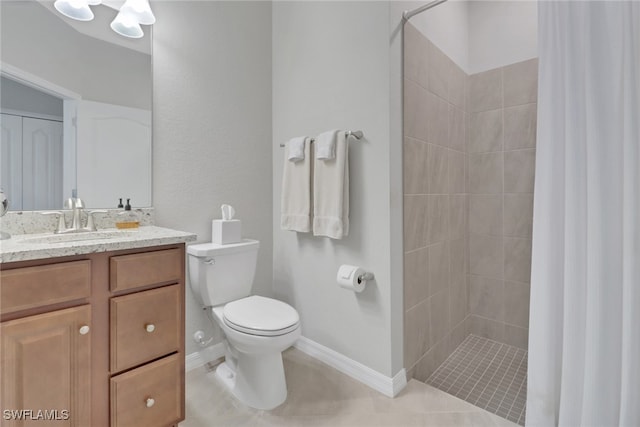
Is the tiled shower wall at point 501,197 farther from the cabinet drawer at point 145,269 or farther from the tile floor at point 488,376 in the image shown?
the cabinet drawer at point 145,269

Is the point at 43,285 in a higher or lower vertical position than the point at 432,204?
lower

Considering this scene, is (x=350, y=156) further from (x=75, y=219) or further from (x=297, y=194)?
(x=75, y=219)

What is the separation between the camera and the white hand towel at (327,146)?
1.89 meters

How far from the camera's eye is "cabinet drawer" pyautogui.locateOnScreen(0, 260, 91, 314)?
98 centimetres

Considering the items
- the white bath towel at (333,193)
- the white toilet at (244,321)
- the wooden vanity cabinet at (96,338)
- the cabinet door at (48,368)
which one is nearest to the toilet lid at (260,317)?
the white toilet at (244,321)

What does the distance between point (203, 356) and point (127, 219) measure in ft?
3.20

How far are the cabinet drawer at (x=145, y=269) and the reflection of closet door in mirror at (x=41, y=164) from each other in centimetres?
64

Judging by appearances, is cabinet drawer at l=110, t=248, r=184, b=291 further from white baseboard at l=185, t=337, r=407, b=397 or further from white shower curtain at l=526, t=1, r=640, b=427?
white shower curtain at l=526, t=1, r=640, b=427

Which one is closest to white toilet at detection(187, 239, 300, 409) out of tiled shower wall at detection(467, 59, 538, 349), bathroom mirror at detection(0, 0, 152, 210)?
bathroom mirror at detection(0, 0, 152, 210)

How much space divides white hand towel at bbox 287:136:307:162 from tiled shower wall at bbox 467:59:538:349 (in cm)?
137

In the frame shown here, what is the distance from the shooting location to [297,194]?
213cm

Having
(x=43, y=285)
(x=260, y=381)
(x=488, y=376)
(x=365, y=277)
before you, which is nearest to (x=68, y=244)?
(x=43, y=285)

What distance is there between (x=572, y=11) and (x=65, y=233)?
7.38ft

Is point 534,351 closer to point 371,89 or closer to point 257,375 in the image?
point 257,375
